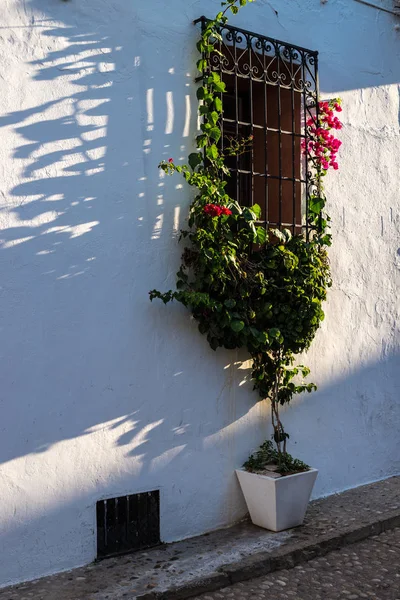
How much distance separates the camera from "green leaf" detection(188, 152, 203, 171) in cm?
460

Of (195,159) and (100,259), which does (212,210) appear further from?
(100,259)

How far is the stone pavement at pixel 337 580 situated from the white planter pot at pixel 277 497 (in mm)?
347

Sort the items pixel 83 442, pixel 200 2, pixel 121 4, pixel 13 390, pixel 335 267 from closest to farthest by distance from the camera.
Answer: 1. pixel 13 390
2. pixel 83 442
3. pixel 121 4
4. pixel 200 2
5. pixel 335 267

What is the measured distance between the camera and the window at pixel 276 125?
5168mm

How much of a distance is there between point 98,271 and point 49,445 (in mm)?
987

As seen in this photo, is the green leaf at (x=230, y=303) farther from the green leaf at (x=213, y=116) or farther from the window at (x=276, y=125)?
the green leaf at (x=213, y=116)

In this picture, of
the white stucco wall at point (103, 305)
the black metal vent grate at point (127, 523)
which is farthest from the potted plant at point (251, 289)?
the black metal vent grate at point (127, 523)

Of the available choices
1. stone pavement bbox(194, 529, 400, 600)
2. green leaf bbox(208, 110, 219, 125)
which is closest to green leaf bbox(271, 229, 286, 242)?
green leaf bbox(208, 110, 219, 125)

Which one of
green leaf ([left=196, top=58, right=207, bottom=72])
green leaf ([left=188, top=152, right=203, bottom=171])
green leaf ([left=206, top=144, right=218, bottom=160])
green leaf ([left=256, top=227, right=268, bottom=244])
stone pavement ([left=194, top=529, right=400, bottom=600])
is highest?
green leaf ([left=196, top=58, right=207, bottom=72])

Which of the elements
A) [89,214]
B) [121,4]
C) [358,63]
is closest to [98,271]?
[89,214]

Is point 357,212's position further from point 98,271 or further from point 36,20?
point 36,20

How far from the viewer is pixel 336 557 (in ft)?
14.5

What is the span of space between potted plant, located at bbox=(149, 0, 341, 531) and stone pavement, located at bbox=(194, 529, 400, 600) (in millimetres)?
434

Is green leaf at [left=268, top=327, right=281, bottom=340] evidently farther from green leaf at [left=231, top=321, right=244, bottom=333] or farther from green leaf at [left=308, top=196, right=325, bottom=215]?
green leaf at [left=308, top=196, right=325, bottom=215]
